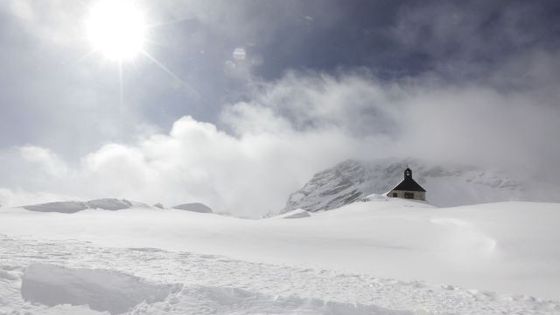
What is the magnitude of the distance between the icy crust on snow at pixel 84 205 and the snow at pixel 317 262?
10.3 m

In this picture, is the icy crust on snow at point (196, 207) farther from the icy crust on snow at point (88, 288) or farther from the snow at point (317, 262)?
the icy crust on snow at point (88, 288)

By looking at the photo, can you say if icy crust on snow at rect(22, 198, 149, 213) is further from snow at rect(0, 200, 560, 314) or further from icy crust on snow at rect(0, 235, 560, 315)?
icy crust on snow at rect(0, 235, 560, 315)

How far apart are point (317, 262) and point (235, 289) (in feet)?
20.2

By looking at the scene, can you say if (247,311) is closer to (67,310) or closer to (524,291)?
(67,310)

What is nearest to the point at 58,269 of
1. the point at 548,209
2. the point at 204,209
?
the point at 548,209

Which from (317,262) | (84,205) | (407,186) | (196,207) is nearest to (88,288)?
(317,262)

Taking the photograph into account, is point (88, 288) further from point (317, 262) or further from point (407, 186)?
point (407, 186)

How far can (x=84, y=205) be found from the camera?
32.5m

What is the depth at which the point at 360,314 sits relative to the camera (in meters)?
8.85

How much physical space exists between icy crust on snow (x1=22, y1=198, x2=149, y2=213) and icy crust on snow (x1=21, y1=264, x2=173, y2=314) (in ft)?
77.0

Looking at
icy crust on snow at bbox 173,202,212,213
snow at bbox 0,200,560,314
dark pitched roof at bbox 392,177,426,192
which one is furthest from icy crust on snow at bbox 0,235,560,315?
dark pitched roof at bbox 392,177,426,192

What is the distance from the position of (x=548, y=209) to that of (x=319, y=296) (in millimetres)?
19496

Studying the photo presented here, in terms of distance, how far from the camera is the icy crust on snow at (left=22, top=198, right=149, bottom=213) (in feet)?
100

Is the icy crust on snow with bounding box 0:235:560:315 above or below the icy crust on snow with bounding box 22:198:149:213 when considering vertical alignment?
below
